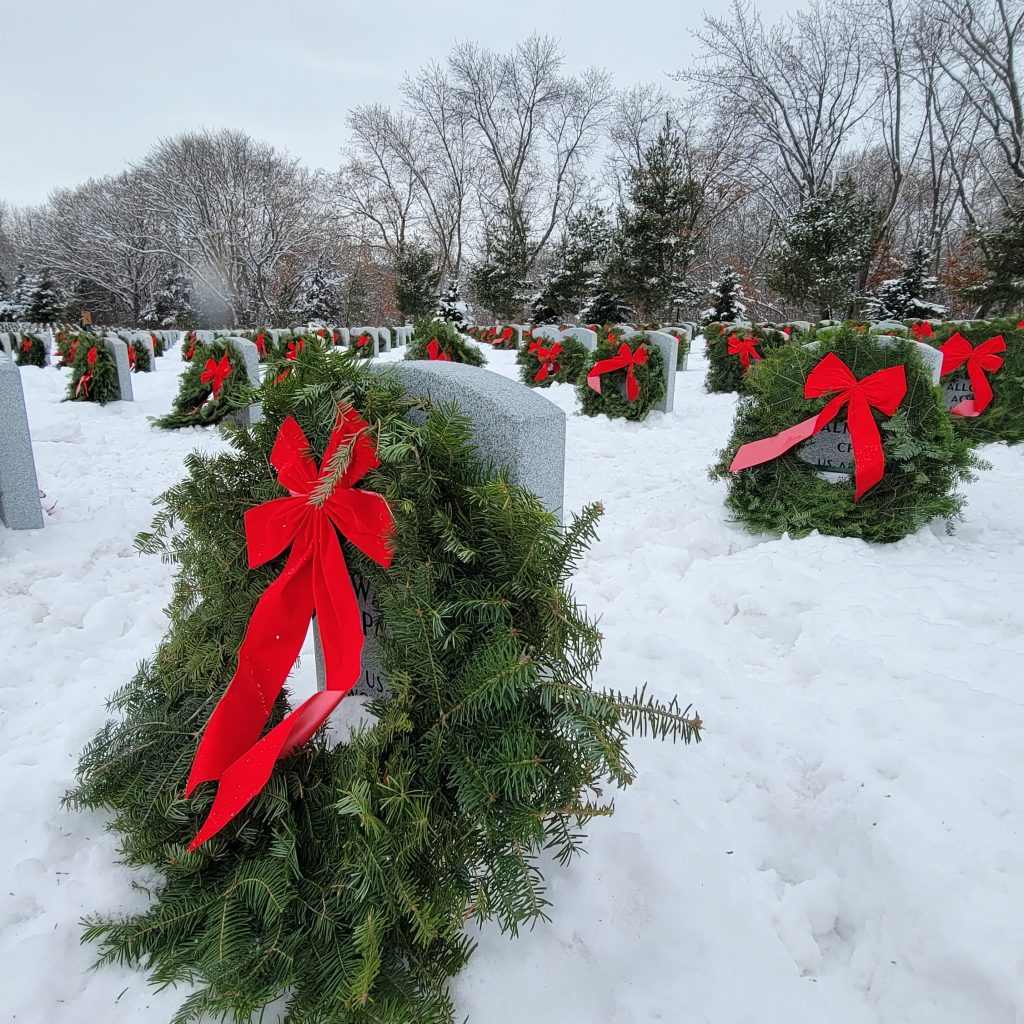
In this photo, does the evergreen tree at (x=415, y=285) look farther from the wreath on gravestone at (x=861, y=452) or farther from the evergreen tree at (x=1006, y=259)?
the wreath on gravestone at (x=861, y=452)

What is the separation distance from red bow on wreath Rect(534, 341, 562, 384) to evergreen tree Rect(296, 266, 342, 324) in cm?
2462

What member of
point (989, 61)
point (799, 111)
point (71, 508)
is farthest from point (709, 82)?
point (71, 508)

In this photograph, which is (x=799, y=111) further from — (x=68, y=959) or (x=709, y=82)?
(x=68, y=959)

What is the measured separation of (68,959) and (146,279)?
1693 inches

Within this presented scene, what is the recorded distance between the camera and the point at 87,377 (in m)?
9.39

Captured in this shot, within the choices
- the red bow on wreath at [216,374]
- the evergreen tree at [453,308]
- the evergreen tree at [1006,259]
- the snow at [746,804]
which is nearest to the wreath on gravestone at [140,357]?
the red bow on wreath at [216,374]

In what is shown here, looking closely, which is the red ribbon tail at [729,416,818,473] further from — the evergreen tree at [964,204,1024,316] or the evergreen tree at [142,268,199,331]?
the evergreen tree at [142,268,199,331]

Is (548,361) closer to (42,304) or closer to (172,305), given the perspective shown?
(42,304)

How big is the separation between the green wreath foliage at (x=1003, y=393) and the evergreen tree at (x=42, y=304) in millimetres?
36747

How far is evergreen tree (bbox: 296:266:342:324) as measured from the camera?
33.0 m

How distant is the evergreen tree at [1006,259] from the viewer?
1741cm

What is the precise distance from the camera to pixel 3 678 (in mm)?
2611

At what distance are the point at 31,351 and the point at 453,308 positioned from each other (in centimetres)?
1459

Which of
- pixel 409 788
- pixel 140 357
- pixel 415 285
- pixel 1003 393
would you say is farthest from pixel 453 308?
pixel 409 788
